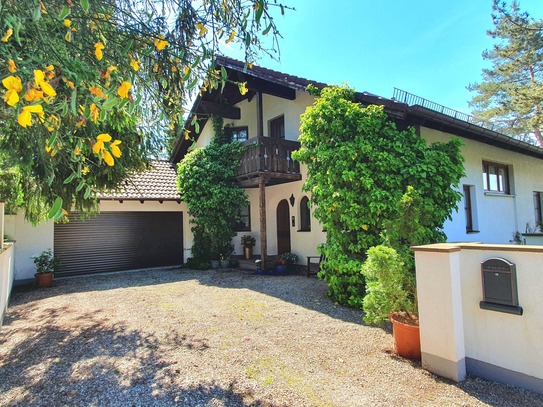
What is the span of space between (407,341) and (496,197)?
363 inches

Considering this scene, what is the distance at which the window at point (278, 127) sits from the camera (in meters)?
12.1

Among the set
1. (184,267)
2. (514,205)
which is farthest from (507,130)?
(184,267)

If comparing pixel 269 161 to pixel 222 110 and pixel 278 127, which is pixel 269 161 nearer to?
pixel 278 127

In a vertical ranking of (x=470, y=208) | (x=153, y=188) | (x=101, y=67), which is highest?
(x=153, y=188)

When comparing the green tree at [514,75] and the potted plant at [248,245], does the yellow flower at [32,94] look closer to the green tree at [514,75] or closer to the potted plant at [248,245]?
the potted plant at [248,245]

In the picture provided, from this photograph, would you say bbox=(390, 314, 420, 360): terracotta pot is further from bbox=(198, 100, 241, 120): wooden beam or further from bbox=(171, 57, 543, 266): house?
bbox=(198, 100, 241, 120): wooden beam

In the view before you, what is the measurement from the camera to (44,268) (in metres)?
9.67

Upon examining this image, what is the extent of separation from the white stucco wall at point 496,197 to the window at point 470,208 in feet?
0.28

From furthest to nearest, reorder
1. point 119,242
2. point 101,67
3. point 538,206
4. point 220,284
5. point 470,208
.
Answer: point 538,206, point 119,242, point 470,208, point 220,284, point 101,67

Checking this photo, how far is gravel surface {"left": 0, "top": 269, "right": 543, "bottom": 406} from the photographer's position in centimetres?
310

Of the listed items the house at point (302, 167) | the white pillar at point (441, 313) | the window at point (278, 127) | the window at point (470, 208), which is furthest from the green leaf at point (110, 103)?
the window at point (470, 208)

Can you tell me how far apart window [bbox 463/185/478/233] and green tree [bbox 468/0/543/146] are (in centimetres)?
697

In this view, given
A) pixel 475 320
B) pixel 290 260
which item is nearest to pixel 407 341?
pixel 475 320

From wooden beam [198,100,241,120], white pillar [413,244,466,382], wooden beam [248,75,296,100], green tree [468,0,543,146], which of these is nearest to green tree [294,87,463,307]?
white pillar [413,244,466,382]
